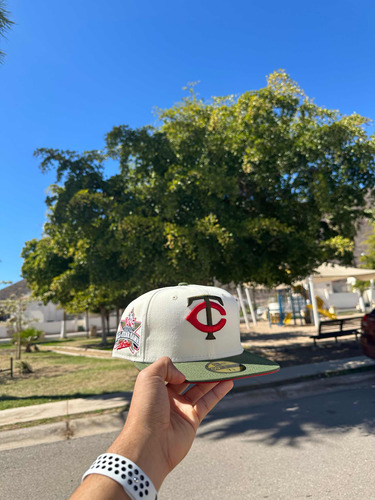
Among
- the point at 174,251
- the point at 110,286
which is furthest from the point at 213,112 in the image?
the point at 110,286

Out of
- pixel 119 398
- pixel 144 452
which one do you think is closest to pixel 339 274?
pixel 119 398

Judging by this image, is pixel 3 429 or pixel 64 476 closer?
pixel 64 476

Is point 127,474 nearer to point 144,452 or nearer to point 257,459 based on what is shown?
point 144,452

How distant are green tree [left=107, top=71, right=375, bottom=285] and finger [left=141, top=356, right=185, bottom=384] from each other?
213 inches

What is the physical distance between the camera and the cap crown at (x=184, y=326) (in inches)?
72.5

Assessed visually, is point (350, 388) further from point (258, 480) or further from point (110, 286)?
point (110, 286)

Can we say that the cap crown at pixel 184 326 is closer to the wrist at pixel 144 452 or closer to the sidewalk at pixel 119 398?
the wrist at pixel 144 452

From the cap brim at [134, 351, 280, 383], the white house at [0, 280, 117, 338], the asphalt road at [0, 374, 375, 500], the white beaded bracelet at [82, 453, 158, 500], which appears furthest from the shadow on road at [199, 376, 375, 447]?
the white house at [0, 280, 117, 338]

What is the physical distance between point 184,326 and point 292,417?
4.69 meters

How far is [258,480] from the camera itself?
3713mm

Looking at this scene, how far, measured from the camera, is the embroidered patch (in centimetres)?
199

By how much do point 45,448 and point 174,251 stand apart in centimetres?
390

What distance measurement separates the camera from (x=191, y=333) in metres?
1.84

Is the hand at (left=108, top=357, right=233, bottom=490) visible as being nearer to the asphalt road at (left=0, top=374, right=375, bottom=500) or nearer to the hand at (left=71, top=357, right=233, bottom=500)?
the hand at (left=71, top=357, right=233, bottom=500)
